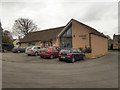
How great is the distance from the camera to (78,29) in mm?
15719

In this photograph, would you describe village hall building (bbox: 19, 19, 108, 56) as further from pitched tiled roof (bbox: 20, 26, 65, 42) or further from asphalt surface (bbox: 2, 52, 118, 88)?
asphalt surface (bbox: 2, 52, 118, 88)

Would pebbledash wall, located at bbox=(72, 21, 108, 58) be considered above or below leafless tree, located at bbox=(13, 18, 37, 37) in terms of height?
below

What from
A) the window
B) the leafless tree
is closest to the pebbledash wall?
the window

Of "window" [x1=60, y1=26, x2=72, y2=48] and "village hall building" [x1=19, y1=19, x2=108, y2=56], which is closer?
"village hall building" [x1=19, y1=19, x2=108, y2=56]

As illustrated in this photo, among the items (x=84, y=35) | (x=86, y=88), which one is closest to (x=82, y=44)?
(x=84, y=35)

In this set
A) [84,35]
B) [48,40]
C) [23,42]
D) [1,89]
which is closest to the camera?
[1,89]

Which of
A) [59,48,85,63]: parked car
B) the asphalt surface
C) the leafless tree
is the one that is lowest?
the asphalt surface

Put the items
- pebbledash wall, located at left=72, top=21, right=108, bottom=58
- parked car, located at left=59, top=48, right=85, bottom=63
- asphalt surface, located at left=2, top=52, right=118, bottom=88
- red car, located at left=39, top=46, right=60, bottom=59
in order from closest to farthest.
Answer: asphalt surface, located at left=2, top=52, right=118, bottom=88 < parked car, located at left=59, top=48, right=85, bottom=63 < red car, located at left=39, top=46, right=60, bottom=59 < pebbledash wall, located at left=72, top=21, right=108, bottom=58

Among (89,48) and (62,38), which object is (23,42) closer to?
(62,38)

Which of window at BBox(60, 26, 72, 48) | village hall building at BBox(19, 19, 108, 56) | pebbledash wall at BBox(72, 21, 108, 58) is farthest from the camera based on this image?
Answer: window at BBox(60, 26, 72, 48)

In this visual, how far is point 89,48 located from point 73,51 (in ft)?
15.3

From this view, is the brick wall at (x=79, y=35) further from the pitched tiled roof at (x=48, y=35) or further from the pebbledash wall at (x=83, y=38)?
the pitched tiled roof at (x=48, y=35)

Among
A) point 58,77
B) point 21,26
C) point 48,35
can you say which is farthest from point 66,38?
point 21,26

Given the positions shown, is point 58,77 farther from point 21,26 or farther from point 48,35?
point 21,26
